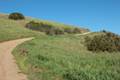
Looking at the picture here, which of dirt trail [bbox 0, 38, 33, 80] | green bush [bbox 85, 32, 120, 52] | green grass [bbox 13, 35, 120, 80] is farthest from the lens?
green bush [bbox 85, 32, 120, 52]

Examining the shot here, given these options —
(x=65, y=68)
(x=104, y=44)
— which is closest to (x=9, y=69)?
(x=65, y=68)

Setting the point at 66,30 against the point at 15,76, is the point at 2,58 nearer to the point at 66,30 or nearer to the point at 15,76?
the point at 15,76

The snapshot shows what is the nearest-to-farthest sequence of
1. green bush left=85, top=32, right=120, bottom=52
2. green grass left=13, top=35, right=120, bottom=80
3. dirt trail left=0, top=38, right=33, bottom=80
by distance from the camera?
1. green grass left=13, top=35, right=120, bottom=80
2. dirt trail left=0, top=38, right=33, bottom=80
3. green bush left=85, top=32, right=120, bottom=52

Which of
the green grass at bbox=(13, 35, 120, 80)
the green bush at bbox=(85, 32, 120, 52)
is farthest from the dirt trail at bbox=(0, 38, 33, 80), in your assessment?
the green bush at bbox=(85, 32, 120, 52)

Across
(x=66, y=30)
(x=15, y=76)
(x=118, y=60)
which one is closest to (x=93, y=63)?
(x=118, y=60)

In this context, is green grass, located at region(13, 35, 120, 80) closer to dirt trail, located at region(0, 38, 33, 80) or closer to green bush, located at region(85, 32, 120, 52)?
dirt trail, located at region(0, 38, 33, 80)

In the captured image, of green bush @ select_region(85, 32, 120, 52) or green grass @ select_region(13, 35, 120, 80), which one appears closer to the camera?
green grass @ select_region(13, 35, 120, 80)

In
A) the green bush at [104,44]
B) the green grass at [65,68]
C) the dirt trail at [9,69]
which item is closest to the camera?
the green grass at [65,68]

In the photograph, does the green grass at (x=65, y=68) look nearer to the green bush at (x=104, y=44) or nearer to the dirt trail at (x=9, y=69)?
the dirt trail at (x=9, y=69)

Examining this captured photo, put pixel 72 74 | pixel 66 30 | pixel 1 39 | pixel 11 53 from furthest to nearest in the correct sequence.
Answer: pixel 66 30 → pixel 1 39 → pixel 11 53 → pixel 72 74

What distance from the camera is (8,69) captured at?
1891 centimetres

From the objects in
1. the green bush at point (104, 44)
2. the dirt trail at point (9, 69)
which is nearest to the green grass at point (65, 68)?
the dirt trail at point (9, 69)

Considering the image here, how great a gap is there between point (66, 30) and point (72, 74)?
183 ft

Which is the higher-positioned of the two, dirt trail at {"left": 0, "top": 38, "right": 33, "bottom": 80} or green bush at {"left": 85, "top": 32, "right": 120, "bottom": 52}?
green bush at {"left": 85, "top": 32, "right": 120, "bottom": 52}
